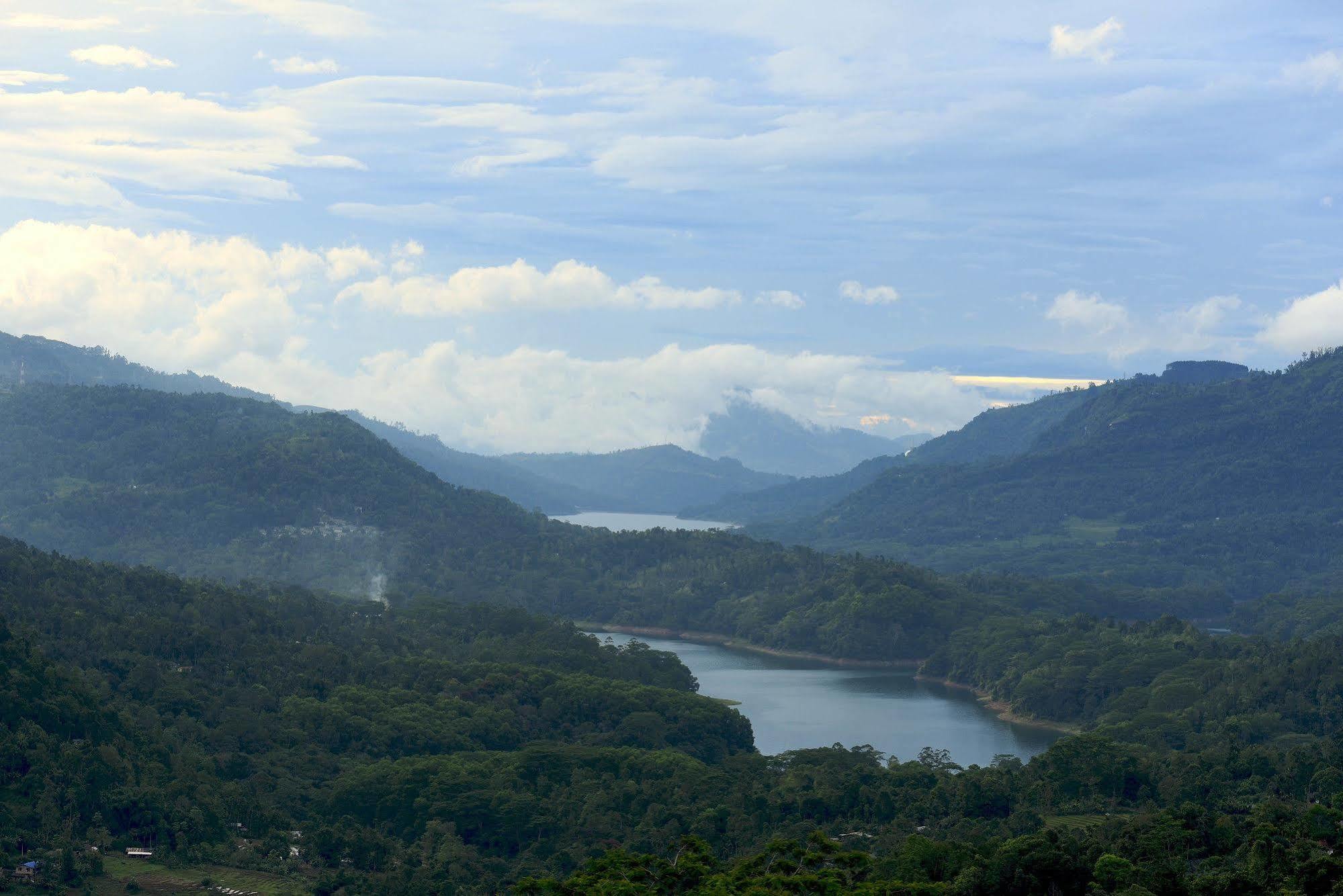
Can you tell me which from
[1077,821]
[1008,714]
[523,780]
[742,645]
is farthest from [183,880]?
[742,645]

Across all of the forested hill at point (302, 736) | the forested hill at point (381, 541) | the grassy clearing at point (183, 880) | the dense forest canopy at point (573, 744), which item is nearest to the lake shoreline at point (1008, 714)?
the dense forest canopy at point (573, 744)

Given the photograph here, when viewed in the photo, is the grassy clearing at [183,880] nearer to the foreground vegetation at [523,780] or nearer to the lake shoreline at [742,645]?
the foreground vegetation at [523,780]

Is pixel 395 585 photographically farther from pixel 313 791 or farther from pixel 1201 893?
pixel 1201 893

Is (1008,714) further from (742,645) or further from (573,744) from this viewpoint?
(742,645)

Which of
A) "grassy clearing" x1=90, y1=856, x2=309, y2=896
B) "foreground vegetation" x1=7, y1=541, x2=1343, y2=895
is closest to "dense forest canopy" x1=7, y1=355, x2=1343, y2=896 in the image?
"foreground vegetation" x1=7, y1=541, x2=1343, y2=895

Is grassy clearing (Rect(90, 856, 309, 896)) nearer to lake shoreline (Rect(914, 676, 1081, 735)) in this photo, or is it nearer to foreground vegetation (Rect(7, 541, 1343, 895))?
foreground vegetation (Rect(7, 541, 1343, 895))

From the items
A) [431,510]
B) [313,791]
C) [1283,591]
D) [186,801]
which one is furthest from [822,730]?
[1283,591]

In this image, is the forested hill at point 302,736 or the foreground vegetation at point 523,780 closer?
the foreground vegetation at point 523,780

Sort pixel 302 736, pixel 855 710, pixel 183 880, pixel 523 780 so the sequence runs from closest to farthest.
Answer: pixel 183 880 → pixel 523 780 → pixel 302 736 → pixel 855 710
